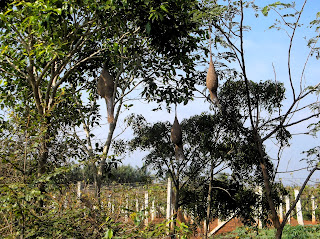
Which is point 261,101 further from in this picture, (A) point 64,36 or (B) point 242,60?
(A) point 64,36

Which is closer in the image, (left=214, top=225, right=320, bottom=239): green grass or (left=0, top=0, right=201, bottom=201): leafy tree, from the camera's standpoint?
(left=0, top=0, right=201, bottom=201): leafy tree

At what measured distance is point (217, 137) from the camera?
830 cm

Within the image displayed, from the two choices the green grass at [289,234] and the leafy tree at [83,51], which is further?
the green grass at [289,234]

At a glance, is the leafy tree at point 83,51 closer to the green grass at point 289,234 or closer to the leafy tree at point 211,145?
the leafy tree at point 211,145

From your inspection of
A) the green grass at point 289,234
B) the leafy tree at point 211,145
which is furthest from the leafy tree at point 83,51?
the green grass at point 289,234

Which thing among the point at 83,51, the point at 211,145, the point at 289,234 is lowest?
the point at 289,234

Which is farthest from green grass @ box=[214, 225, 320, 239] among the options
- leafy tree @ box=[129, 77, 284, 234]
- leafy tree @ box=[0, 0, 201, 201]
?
leafy tree @ box=[0, 0, 201, 201]

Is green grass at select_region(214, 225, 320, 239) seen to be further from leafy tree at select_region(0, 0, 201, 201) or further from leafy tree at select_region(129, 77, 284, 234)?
leafy tree at select_region(0, 0, 201, 201)

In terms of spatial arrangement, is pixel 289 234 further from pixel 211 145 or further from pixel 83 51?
pixel 83 51

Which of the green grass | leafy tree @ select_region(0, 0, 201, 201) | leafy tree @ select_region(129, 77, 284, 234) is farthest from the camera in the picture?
the green grass

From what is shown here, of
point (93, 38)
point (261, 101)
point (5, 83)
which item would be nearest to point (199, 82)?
point (261, 101)

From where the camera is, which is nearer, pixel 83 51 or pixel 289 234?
pixel 83 51

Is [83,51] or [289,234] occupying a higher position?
[83,51]

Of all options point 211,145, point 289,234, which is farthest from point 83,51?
point 289,234
